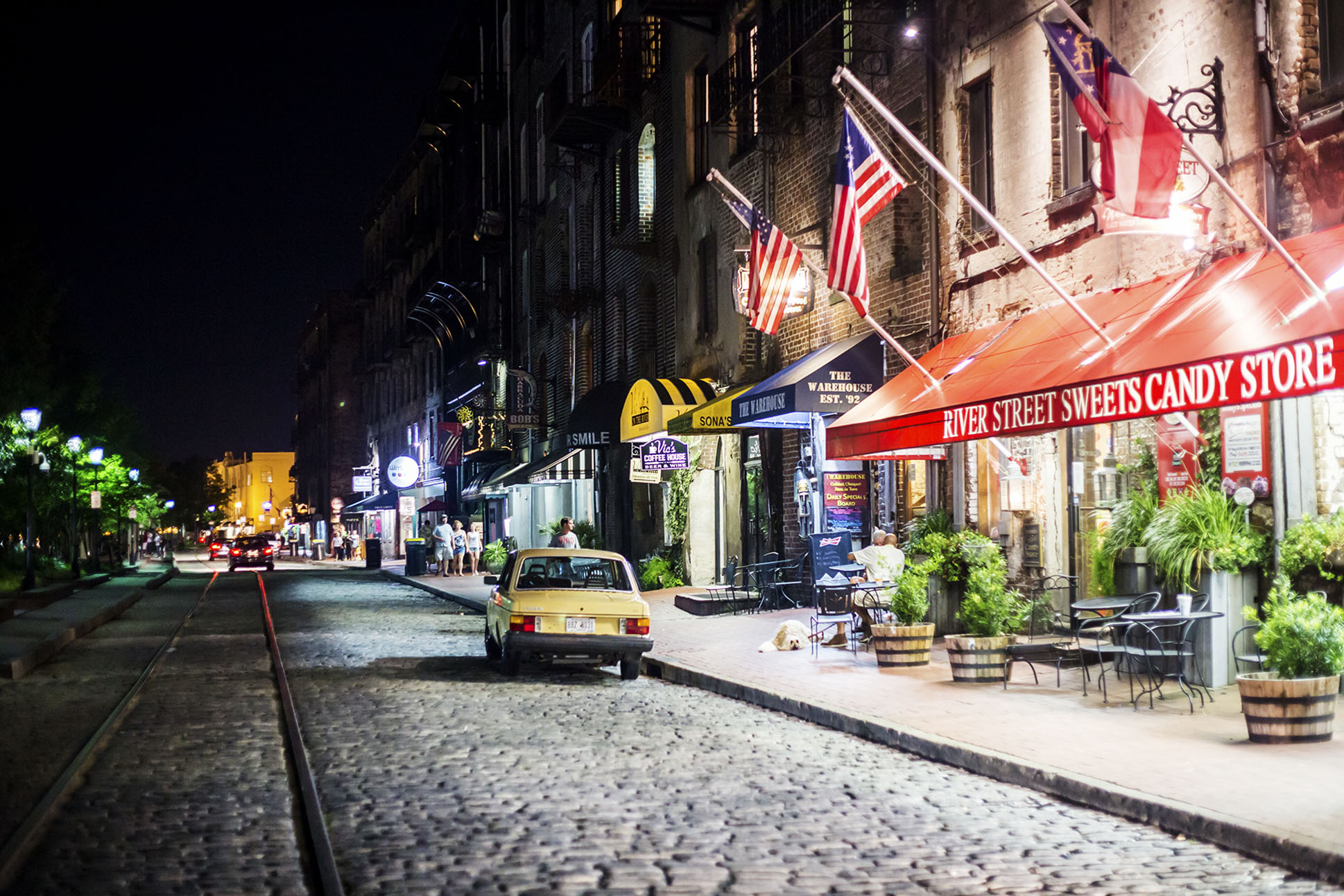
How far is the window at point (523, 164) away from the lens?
43344 mm

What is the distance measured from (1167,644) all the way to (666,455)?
1652cm

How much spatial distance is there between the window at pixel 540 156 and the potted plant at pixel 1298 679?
1324 inches

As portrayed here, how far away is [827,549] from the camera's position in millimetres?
17984

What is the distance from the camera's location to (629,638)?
14.3 metres

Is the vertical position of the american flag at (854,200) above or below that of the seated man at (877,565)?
above

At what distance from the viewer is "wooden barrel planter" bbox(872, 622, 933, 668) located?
45.9 feet

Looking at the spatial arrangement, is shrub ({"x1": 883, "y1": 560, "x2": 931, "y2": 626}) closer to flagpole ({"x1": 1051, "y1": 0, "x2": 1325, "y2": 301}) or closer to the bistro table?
the bistro table

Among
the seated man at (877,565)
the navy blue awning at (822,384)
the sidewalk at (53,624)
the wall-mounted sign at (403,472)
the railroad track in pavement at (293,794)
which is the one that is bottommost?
the railroad track in pavement at (293,794)

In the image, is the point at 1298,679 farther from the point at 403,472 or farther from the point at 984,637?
the point at 403,472

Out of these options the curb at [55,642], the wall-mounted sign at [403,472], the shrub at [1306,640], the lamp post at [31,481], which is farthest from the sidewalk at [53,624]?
the wall-mounted sign at [403,472]

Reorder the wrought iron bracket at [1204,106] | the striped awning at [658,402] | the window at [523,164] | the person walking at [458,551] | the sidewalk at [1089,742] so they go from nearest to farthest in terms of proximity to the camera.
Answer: the sidewalk at [1089,742], the wrought iron bracket at [1204,106], the striped awning at [658,402], the person walking at [458,551], the window at [523,164]

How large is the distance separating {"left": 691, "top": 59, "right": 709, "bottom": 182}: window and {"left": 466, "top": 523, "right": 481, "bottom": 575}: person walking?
1834cm

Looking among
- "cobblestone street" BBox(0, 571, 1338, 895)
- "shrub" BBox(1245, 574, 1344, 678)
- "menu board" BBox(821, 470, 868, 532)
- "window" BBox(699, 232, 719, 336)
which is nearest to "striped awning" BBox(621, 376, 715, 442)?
"window" BBox(699, 232, 719, 336)

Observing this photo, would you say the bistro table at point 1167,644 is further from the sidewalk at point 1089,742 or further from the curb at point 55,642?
the curb at point 55,642
